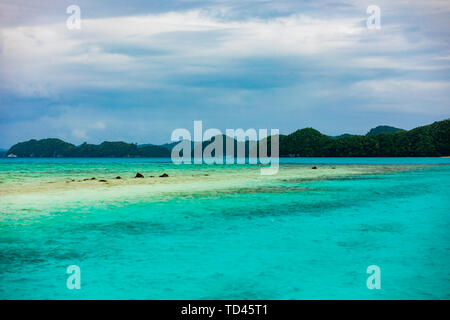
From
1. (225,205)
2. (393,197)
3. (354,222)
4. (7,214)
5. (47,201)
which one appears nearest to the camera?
(354,222)

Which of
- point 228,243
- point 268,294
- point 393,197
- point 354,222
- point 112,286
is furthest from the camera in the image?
point 393,197

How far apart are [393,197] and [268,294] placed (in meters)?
19.5

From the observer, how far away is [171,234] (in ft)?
46.4

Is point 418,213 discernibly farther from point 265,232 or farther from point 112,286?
point 112,286

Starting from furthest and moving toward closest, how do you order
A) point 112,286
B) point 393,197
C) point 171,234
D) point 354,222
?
point 393,197 < point 354,222 < point 171,234 < point 112,286

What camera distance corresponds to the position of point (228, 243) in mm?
12742

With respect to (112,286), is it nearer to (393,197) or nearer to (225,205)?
(225,205)
